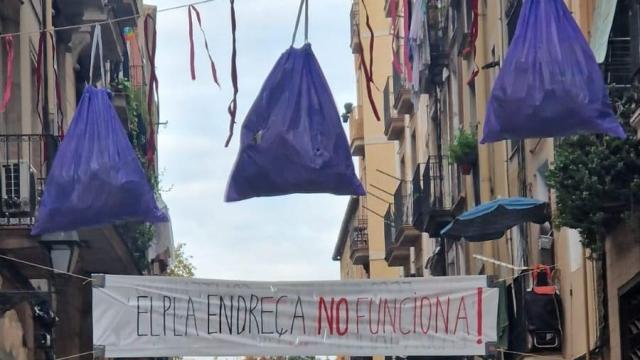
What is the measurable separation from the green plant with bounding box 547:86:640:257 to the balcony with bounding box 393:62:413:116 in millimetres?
19333

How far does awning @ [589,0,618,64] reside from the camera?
16.7m

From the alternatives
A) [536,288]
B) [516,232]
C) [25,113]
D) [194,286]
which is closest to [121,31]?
[25,113]

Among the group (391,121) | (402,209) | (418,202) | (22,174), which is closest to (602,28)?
(22,174)

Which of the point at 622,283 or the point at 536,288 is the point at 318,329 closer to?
the point at 622,283

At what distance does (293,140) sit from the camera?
623 inches

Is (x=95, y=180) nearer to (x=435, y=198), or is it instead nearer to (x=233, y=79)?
(x=233, y=79)

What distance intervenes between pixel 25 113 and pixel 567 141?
973cm

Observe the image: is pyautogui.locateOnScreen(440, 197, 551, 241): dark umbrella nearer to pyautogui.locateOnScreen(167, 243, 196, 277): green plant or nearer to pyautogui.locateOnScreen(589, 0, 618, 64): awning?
pyautogui.locateOnScreen(589, 0, 618, 64): awning

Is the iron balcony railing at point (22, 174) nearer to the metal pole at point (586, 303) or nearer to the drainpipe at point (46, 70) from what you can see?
A: the drainpipe at point (46, 70)

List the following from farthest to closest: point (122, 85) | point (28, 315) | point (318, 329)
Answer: point (122, 85)
point (28, 315)
point (318, 329)

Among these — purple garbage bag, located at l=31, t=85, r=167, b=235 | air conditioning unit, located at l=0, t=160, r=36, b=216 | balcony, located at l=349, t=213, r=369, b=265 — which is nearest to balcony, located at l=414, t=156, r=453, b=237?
air conditioning unit, located at l=0, t=160, r=36, b=216

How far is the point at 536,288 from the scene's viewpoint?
2125cm

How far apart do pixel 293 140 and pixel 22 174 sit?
7392mm

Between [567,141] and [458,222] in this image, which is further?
[458,222]
